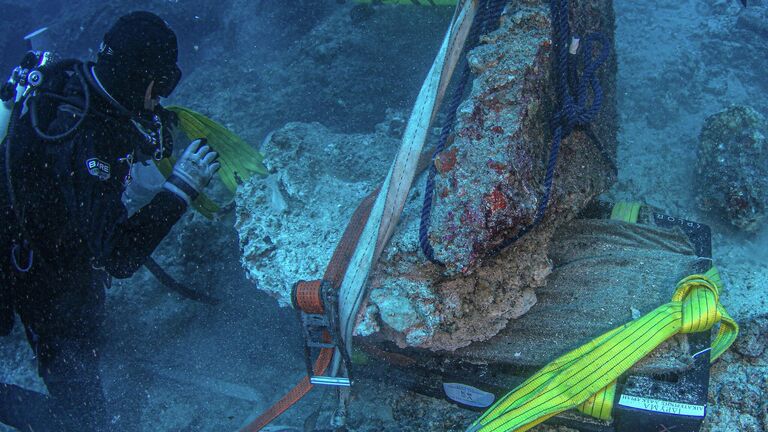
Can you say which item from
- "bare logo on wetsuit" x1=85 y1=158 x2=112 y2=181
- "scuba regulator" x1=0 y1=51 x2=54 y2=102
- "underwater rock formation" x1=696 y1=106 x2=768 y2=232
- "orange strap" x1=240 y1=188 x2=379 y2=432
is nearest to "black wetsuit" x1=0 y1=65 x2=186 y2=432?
"bare logo on wetsuit" x1=85 y1=158 x2=112 y2=181

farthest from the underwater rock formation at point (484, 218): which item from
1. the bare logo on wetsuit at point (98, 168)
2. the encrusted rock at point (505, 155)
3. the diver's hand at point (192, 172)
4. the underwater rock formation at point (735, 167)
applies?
the underwater rock formation at point (735, 167)

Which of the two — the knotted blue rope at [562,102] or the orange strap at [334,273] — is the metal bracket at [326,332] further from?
the knotted blue rope at [562,102]

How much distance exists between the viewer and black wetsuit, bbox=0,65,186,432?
2479mm

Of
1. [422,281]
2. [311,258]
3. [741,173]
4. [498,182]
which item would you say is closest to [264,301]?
[311,258]

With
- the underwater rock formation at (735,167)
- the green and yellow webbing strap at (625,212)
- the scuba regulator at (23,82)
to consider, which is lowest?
the underwater rock formation at (735,167)

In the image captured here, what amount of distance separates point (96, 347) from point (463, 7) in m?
3.23

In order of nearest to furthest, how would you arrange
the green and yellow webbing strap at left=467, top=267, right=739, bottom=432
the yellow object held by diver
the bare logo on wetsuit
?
the green and yellow webbing strap at left=467, top=267, right=739, bottom=432, the bare logo on wetsuit, the yellow object held by diver

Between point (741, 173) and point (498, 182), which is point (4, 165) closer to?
point (498, 182)

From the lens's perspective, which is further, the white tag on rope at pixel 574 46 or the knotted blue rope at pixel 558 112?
the white tag on rope at pixel 574 46

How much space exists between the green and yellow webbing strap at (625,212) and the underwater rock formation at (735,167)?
119cm

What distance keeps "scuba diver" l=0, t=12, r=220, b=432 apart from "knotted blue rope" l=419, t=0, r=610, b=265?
5.63 ft

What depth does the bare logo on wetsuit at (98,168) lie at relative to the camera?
243 centimetres

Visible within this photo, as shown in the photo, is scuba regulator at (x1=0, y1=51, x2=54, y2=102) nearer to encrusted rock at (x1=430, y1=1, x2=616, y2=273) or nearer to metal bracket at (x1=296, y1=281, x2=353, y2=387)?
metal bracket at (x1=296, y1=281, x2=353, y2=387)

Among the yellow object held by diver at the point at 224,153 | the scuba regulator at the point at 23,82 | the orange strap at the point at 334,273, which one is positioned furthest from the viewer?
the yellow object held by diver at the point at 224,153
